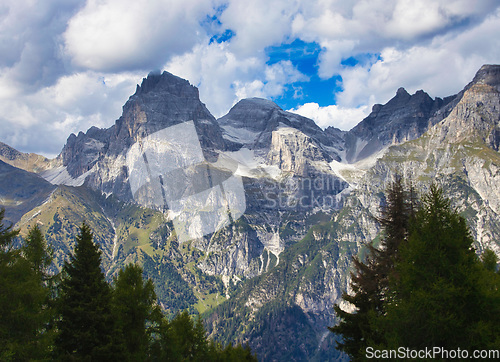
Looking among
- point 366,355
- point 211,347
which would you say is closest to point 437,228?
point 366,355

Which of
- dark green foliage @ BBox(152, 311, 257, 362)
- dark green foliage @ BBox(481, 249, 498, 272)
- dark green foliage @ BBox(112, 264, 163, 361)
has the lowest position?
dark green foliage @ BBox(152, 311, 257, 362)

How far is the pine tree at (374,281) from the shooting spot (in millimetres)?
28156

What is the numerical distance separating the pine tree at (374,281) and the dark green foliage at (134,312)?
13.1 m

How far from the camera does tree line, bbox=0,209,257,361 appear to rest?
23000 millimetres

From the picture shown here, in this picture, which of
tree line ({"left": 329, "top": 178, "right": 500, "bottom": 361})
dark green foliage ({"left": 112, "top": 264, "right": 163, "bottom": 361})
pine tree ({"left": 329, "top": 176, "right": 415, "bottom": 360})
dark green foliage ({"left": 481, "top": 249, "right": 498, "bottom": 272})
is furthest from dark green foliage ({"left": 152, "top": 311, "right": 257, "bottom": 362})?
dark green foliage ({"left": 481, "top": 249, "right": 498, "bottom": 272})

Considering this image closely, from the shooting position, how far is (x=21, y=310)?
2269 cm

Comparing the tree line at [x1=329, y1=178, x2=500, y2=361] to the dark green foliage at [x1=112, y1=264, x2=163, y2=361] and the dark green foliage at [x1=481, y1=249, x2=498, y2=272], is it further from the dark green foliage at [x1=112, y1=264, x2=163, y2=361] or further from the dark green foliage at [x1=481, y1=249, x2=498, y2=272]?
the dark green foliage at [x1=481, y1=249, x2=498, y2=272]

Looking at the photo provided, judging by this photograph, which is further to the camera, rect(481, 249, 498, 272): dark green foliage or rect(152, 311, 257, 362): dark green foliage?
rect(481, 249, 498, 272): dark green foliage

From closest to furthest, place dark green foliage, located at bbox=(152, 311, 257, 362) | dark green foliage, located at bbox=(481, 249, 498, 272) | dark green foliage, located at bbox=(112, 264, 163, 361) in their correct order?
dark green foliage, located at bbox=(112, 264, 163, 361) < dark green foliage, located at bbox=(152, 311, 257, 362) < dark green foliage, located at bbox=(481, 249, 498, 272)

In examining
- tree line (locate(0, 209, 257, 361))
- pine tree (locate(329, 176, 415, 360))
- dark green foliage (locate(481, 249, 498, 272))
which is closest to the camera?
tree line (locate(0, 209, 257, 361))

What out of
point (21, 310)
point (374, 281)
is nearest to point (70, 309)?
point (21, 310)

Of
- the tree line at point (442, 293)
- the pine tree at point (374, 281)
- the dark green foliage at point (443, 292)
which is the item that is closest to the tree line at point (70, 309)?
the pine tree at point (374, 281)

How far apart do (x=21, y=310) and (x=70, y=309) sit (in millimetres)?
2684

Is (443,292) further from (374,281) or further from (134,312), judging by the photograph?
(134,312)
